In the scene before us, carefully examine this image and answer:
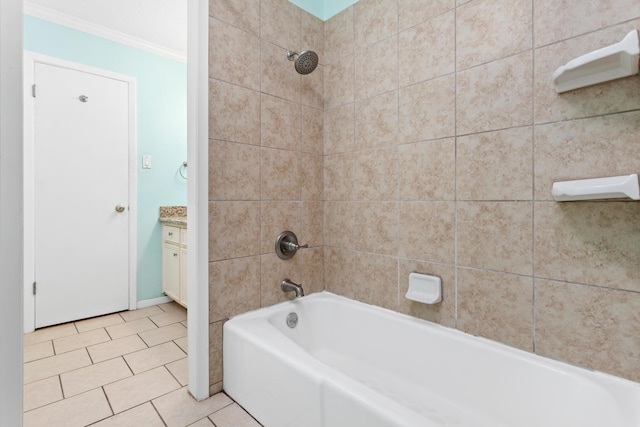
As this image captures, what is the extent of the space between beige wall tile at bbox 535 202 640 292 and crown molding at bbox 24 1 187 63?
3.22 meters

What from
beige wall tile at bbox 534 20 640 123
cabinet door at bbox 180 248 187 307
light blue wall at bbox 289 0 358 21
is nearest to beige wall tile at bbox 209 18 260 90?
light blue wall at bbox 289 0 358 21

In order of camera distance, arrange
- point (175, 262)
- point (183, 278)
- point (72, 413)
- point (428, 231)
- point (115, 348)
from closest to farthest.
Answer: point (72, 413)
point (428, 231)
point (115, 348)
point (183, 278)
point (175, 262)

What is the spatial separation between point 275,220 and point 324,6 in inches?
55.8

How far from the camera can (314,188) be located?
192 centimetres

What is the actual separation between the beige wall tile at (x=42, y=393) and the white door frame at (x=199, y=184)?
0.68m

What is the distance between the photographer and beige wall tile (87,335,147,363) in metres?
1.86

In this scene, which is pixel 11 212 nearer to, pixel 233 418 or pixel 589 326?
pixel 233 418

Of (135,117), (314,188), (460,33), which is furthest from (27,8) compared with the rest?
(460,33)

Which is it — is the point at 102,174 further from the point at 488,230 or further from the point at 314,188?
the point at 488,230

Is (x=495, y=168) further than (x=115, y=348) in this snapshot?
No

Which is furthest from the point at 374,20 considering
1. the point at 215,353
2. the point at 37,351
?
the point at 37,351

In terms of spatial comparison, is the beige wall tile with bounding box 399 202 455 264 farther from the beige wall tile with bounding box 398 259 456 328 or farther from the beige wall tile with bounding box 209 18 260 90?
the beige wall tile with bounding box 209 18 260 90

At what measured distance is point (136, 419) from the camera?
4.28 ft

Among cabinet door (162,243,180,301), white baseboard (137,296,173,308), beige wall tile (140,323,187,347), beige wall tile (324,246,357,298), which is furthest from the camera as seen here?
white baseboard (137,296,173,308)
